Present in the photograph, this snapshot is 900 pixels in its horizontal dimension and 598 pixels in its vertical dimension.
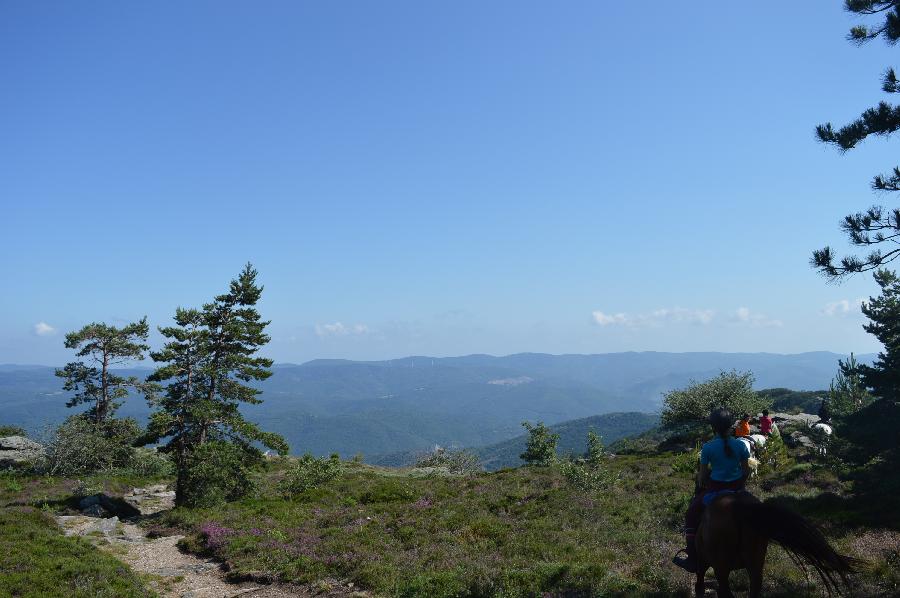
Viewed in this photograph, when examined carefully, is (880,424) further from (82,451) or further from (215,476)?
(82,451)

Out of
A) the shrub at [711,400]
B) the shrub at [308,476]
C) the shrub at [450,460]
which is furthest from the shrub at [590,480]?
the shrub at [450,460]

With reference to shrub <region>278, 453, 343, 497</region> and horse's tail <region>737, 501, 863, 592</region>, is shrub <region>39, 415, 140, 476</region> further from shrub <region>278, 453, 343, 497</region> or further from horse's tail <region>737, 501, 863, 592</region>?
horse's tail <region>737, 501, 863, 592</region>

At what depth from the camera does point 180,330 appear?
25344 millimetres

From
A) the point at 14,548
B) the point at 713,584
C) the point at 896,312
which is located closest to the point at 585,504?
the point at 713,584

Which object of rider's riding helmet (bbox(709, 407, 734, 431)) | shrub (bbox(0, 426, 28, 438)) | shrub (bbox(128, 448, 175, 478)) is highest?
rider's riding helmet (bbox(709, 407, 734, 431))

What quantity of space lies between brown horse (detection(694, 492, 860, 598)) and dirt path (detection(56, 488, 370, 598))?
325 inches

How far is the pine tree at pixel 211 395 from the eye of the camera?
2411 centimetres

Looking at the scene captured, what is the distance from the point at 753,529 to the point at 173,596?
1387 cm

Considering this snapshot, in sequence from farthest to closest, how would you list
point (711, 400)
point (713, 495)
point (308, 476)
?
1. point (711, 400)
2. point (308, 476)
3. point (713, 495)

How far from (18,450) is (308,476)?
95.8 feet

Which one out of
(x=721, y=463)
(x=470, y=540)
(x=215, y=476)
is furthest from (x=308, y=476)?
(x=721, y=463)

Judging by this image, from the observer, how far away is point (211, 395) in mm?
25766

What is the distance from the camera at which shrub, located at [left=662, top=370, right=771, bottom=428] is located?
1550 inches

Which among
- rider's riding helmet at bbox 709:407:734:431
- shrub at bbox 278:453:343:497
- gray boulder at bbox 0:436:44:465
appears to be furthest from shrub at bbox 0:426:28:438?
rider's riding helmet at bbox 709:407:734:431
